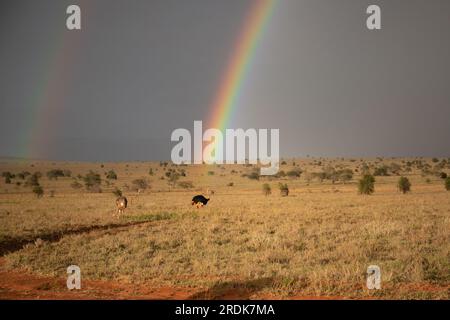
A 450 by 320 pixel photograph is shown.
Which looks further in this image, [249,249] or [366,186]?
[366,186]

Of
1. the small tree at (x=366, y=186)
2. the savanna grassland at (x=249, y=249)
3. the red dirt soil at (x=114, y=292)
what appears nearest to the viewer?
the red dirt soil at (x=114, y=292)

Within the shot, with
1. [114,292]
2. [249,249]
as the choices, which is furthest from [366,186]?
[114,292]

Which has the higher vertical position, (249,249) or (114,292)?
(249,249)

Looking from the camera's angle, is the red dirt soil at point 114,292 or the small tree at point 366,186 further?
the small tree at point 366,186

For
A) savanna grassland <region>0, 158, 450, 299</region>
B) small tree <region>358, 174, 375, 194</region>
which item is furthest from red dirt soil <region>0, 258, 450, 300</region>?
small tree <region>358, 174, 375, 194</region>

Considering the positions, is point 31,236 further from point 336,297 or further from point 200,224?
point 336,297

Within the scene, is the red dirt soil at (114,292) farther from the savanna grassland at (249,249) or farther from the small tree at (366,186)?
the small tree at (366,186)

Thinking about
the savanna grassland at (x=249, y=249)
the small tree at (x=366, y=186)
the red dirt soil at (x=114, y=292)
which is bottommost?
the red dirt soil at (x=114, y=292)

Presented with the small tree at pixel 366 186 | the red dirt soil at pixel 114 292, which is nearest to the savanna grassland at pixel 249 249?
the red dirt soil at pixel 114 292

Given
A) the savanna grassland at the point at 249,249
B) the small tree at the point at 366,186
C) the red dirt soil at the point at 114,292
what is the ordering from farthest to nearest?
the small tree at the point at 366,186
the savanna grassland at the point at 249,249
the red dirt soil at the point at 114,292

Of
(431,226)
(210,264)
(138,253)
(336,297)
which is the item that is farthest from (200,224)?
(336,297)

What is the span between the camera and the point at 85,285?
11414 millimetres

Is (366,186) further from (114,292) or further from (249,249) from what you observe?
(114,292)
